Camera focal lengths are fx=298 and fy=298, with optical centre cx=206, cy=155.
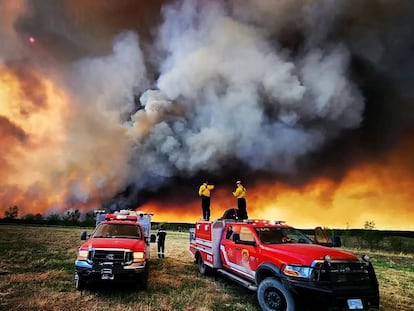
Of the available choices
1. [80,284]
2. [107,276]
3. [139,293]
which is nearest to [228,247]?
[139,293]

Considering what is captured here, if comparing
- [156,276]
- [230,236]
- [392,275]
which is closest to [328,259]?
[230,236]

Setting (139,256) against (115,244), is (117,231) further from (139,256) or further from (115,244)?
(139,256)

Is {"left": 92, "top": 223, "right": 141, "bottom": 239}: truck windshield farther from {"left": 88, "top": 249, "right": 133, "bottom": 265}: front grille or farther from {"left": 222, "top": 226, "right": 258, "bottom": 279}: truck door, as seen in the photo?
{"left": 222, "top": 226, "right": 258, "bottom": 279}: truck door

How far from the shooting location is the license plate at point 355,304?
552 centimetres

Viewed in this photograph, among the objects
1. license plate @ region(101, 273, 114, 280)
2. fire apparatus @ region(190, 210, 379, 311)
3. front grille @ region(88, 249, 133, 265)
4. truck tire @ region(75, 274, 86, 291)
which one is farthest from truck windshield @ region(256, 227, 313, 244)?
truck tire @ region(75, 274, 86, 291)

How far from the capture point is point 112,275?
770cm

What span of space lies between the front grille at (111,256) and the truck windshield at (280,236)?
3.58 m

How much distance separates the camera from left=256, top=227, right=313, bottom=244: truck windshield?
7695 millimetres

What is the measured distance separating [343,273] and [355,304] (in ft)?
1.82

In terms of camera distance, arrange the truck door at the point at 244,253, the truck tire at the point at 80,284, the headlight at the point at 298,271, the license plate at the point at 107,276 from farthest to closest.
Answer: the truck tire at the point at 80,284
the license plate at the point at 107,276
the truck door at the point at 244,253
the headlight at the point at 298,271

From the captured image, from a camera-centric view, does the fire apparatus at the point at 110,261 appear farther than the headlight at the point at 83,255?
No

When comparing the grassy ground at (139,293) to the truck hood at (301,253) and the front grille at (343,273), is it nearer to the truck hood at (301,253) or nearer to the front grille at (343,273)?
the truck hood at (301,253)

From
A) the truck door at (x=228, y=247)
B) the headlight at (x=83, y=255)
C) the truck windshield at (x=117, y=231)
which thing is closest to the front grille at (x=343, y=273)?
the truck door at (x=228, y=247)

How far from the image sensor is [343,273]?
5.86m
